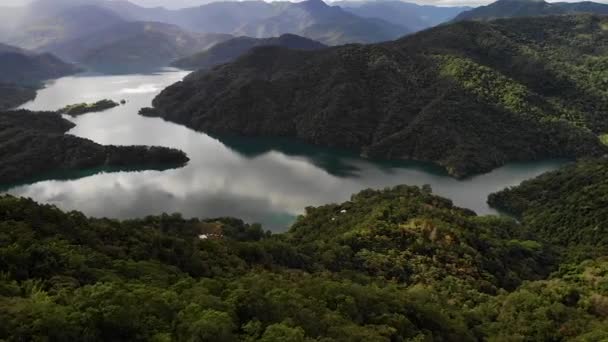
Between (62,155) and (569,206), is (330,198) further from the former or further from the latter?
(62,155)

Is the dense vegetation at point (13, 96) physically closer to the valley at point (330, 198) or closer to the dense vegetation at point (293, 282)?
the valley at point (330, 198)

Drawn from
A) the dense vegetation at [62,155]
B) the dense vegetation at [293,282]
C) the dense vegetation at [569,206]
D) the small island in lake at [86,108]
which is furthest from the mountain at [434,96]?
the dense vegetation at [293,282]

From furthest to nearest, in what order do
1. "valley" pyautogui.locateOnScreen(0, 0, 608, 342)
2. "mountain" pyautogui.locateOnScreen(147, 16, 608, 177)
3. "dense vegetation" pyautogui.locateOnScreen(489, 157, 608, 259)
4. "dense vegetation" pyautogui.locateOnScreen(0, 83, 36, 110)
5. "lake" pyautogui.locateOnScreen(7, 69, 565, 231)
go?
"dense vegetation" pyautogui.locateOnScreen(0, 83, 36, 110) → "mountain" pyautogui.locateOnScreen(147, 16, 608, 177) → "lake" pyautogui.locateOnScreen(7, 69, 565, 231) → "dense vegetation" pyautogui.locateOnScreen(489, 157, 608, 259) → "valley" pyautogui.locateOnScreen(0, 0, 608, 342)

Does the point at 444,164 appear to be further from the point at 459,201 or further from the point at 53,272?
the point at 53,272

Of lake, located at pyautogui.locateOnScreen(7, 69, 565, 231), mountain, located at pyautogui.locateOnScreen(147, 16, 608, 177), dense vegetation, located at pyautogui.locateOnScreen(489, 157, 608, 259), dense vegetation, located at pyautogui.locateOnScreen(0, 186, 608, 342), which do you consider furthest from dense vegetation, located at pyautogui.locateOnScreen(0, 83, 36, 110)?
dense vegetation, located at pyautogui.locateOnScreen(489, 157, 608, 259)

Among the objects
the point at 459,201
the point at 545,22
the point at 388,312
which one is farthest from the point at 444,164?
the point at 545,22

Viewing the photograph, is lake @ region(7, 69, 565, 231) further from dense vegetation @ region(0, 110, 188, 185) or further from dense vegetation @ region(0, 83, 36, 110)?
dense vegetation @ region(0, 83, 36, 110)

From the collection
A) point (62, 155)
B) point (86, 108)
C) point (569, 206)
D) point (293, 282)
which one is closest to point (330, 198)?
point (569, 206)
